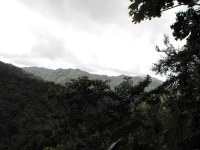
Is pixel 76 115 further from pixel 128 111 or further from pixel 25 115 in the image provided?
pixel 25 115

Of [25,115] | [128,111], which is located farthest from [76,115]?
[25,115]

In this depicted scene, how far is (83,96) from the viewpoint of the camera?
3134 centimetres

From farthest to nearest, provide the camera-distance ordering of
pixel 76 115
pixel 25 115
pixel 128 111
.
→ pixel 25 115 → pixel 76 115 → pixel 128 111

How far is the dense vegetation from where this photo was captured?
991 centimetres

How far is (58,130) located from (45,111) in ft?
192

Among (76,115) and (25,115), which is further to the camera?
(25,115)

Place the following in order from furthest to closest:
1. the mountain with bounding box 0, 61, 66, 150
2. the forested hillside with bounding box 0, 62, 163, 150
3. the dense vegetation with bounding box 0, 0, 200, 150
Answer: the mountain with bounding box 0, 61, 66, 150
the forested hillside with bounding box 0, 62, 163, 150
the dense vegetation with bounding box 0, 0, 200, 150

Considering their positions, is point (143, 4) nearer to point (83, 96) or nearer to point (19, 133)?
point (83, 96)

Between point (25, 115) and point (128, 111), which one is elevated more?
point (128, 111)

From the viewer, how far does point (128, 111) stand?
3009cm

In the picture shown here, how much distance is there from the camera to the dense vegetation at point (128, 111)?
9.91 meters

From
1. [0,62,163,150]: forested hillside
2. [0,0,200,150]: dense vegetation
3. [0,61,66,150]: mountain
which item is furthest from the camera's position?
[0,61,66,150]: mountain

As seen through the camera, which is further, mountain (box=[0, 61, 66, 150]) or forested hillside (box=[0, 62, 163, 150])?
mountain (box=[0, 61, 66, 150])

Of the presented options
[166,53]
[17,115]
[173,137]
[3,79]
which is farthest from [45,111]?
[173,137]
